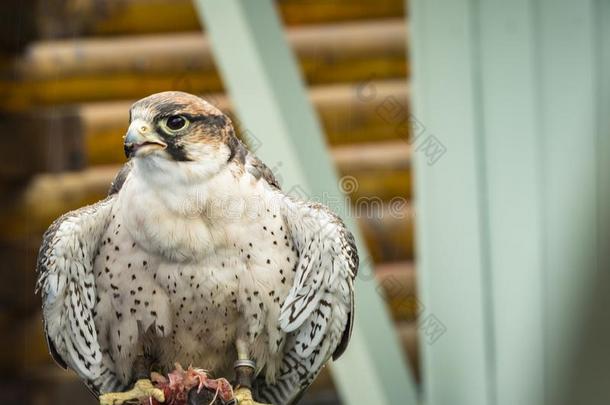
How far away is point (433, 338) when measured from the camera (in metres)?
3.48

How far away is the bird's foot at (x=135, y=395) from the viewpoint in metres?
1.93

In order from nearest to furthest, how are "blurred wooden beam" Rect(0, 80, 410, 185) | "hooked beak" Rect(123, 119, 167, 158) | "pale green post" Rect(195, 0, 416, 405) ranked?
"hooked beak" Rect(123, 119, 167, 158), "pale green post" Rect(195, 0, 416, 405), "blurred wooden beam" Rect(0, 80, 410, 185)

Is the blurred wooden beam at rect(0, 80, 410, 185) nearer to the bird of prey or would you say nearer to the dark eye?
the bird of prey

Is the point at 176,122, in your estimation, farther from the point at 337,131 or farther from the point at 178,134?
the point at 337,131

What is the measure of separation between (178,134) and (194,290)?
38 centimetres

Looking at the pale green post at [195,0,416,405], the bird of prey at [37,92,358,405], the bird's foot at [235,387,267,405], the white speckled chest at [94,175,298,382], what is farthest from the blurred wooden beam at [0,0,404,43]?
the bird's foot at [235,387,267,405]

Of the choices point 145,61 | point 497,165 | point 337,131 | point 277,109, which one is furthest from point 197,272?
point 145,61

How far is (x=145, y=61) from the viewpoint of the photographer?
509cm

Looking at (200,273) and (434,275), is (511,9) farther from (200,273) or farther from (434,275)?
(200,273)

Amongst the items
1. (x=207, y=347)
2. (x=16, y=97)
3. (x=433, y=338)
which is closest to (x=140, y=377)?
(x=207, y=347)

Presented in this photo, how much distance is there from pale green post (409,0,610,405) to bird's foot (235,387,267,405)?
1079mm

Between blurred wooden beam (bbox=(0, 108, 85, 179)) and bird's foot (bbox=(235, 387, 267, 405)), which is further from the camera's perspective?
blurred wooden beam (bbox=(0, 108, 85, 179))

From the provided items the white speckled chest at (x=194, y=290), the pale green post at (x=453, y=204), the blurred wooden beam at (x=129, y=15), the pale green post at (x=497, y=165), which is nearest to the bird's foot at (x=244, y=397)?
the white speckled chest at (x=194, y=290)

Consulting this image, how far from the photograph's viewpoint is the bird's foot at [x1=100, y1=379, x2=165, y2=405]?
6.33ft
